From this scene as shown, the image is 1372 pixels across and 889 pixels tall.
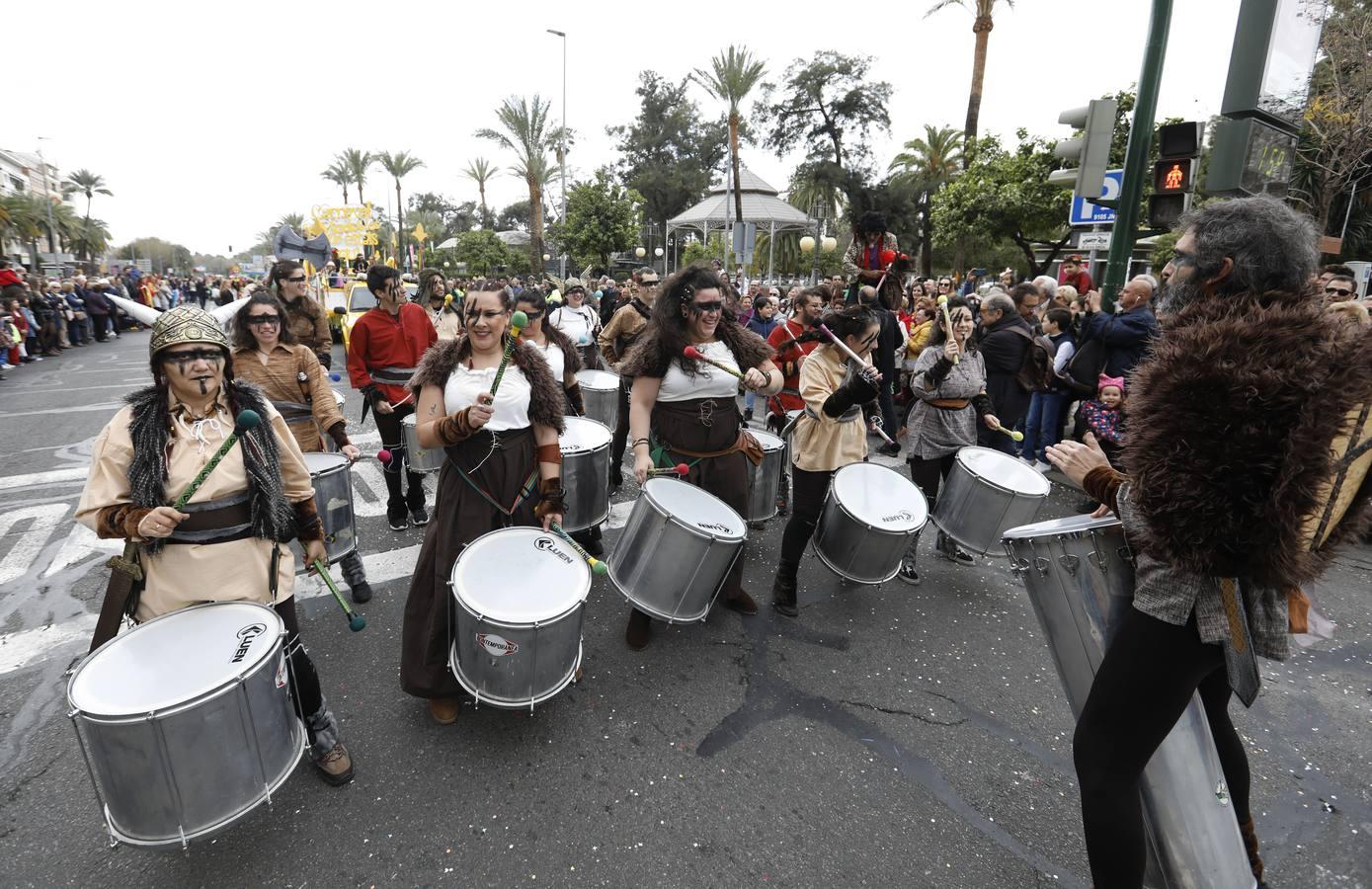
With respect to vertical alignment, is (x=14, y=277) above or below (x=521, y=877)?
above

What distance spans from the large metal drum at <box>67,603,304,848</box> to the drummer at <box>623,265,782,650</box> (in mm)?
1926

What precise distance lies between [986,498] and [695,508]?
203 centimetres

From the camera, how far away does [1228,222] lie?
5.63 ft

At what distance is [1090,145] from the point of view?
23.5 feet

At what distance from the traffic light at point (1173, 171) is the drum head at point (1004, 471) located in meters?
4.18

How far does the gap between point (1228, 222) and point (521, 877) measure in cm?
295

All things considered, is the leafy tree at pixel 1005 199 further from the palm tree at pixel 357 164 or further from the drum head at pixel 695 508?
the palm tree at pixel 357 164

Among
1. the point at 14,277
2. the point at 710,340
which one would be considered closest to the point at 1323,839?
the point at 710,340

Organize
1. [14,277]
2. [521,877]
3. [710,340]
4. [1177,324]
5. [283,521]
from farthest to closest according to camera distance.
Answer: [14,277]
[710,340]
[283,521]
[521,877]
[1177,324]

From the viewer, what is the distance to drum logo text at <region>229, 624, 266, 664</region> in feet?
6.90

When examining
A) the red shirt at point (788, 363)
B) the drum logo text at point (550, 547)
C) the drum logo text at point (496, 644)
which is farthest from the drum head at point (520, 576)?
the red shirt at point (788, 363)

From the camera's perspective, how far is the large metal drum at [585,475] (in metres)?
4.24

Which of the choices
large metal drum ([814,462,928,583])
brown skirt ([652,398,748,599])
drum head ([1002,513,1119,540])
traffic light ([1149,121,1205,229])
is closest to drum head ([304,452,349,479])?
brown skirt ([652,398,748,599])

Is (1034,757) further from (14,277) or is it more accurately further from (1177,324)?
(14,277)
